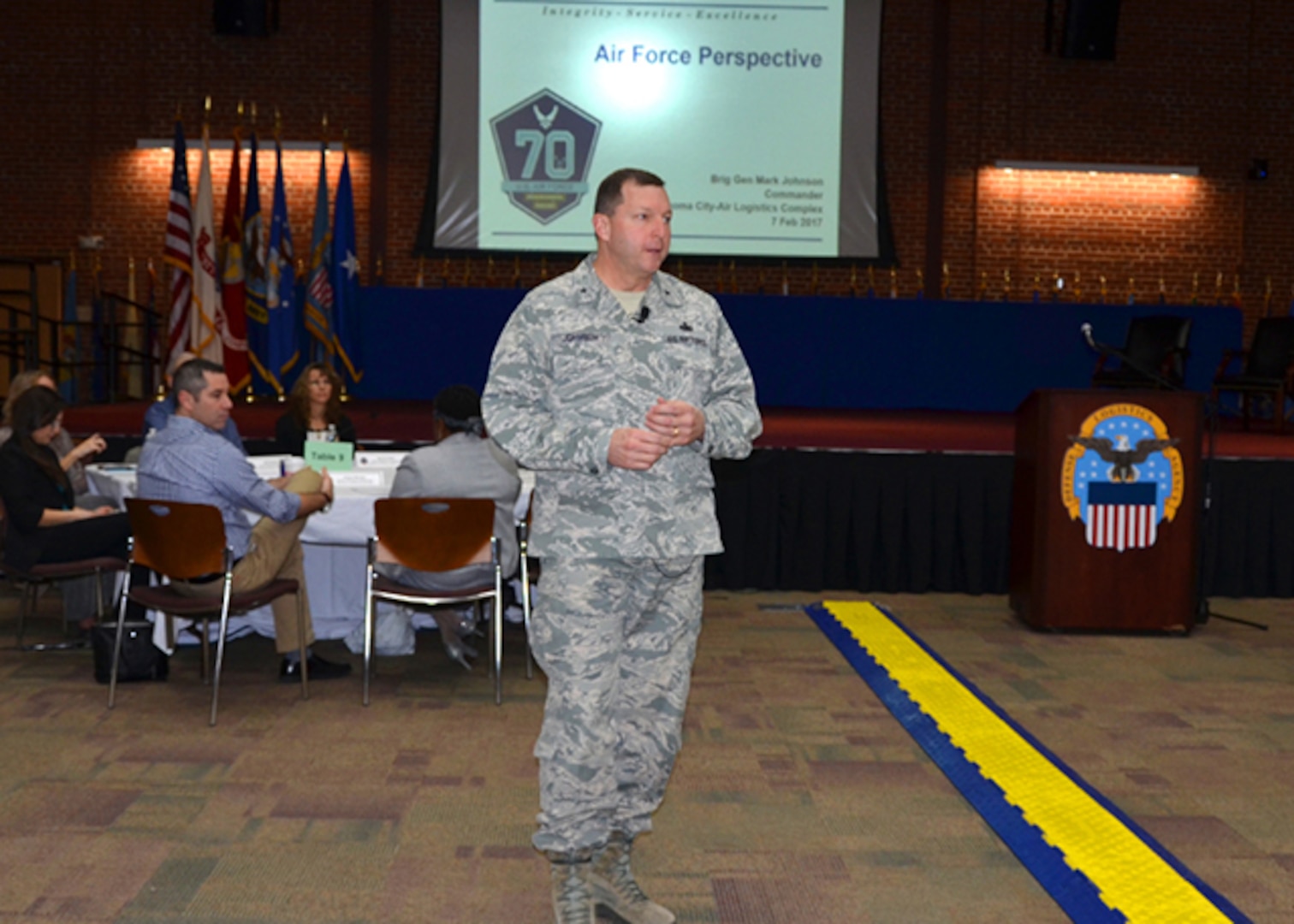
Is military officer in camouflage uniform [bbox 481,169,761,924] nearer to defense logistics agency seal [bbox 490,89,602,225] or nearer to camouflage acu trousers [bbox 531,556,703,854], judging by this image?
camouflage acu trousers [bbox 531,556,703,854]

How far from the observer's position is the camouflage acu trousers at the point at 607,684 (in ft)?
8.28

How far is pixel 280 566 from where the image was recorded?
4.63 m

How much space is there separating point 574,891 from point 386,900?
0.50m

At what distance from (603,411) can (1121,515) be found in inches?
151

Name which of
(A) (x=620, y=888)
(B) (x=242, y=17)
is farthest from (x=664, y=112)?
(A) (x=620, y=888)

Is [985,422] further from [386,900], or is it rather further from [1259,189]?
[386,900]

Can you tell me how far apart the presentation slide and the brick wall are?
0.47m

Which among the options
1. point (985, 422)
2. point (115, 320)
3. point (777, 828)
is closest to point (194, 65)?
point (115, 320)

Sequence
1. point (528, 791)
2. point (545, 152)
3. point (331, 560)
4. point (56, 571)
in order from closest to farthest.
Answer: point (528, 791) → point (56, 571) → point (331, 560) → point (545, 152)

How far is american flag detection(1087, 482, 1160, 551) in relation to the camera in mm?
5707

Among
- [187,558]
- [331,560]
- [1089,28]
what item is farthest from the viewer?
[1089,28]

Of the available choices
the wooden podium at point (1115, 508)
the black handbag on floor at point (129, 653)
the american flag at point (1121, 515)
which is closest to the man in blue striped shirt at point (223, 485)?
the black handbag on floor at point (129, 653)

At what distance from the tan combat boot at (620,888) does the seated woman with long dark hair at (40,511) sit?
9.93 ft

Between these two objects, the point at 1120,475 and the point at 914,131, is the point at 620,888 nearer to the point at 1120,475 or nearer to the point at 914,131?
the point at 1120,475
